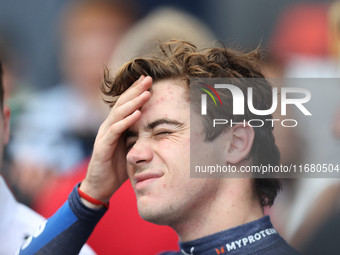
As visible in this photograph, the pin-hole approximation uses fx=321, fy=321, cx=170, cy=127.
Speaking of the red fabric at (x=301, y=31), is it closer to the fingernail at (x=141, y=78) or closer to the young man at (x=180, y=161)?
the young man at (x=180, y=161)

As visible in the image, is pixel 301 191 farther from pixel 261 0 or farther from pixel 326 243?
pixel 261 0

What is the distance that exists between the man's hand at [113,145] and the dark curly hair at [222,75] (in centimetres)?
9

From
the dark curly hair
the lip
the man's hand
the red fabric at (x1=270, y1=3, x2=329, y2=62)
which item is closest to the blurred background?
the red fabric at (x1=270, y1=3, x2=329, y2=62)

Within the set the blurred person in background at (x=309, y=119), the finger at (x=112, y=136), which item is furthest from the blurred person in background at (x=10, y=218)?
the blurred person in background at (x=309, y=119)

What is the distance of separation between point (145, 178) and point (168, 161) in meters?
0.12

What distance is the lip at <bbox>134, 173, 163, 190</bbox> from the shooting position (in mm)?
1254

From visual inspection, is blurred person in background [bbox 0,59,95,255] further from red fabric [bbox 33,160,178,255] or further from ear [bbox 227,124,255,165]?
ear [bbox 227,124,255,165]

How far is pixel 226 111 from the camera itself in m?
1.36

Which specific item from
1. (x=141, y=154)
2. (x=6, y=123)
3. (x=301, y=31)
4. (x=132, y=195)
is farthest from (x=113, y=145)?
(x=301, y=31)

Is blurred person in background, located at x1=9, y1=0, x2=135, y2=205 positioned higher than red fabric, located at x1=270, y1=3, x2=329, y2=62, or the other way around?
red fabric, located at x1=270, y1=3, x2=329, y2=62

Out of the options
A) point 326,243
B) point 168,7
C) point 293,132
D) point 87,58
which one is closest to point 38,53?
point 87,58

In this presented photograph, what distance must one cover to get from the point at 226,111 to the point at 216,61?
23cm

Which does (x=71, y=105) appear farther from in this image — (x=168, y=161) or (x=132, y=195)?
(x=168, y=161)

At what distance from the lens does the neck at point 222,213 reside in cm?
127
